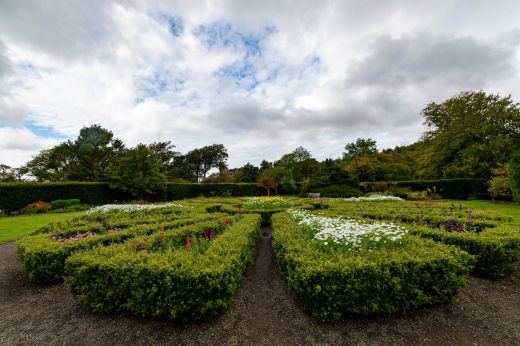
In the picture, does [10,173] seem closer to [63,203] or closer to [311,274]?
[63,203]

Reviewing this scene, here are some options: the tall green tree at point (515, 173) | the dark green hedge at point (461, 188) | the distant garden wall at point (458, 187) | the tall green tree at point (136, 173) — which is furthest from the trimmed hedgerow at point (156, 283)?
the dark green hedge at point (461, 188)

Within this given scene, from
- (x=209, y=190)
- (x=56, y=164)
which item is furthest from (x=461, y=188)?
(x=56, y=164)

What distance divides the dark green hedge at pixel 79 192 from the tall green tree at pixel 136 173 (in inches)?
49.5

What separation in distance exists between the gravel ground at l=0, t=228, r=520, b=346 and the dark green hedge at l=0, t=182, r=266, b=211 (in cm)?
1579

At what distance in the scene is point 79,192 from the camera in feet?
57.2

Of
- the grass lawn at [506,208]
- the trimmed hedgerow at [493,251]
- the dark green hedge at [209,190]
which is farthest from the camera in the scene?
the dark green hedge at [209,190]

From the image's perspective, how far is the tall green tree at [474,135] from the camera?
65.2ft

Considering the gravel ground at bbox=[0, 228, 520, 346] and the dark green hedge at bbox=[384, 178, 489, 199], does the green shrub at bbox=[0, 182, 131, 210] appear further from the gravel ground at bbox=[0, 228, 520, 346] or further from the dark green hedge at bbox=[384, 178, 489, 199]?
the dark green hedge at bbox=[384, 178, 489, 199]

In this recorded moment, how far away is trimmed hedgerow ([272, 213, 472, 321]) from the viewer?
2.84m

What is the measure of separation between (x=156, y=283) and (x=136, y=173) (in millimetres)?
17637

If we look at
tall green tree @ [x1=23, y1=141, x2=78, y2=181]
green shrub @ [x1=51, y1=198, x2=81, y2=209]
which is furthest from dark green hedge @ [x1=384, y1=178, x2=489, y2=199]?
tall green tree @ [x1=23, y1=141, x2=78, y2=181]

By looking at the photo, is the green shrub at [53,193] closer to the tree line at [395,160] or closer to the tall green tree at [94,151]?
the tree line at [395,160]

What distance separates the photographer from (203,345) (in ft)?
8.84

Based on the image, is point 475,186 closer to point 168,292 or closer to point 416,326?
point 416,326
